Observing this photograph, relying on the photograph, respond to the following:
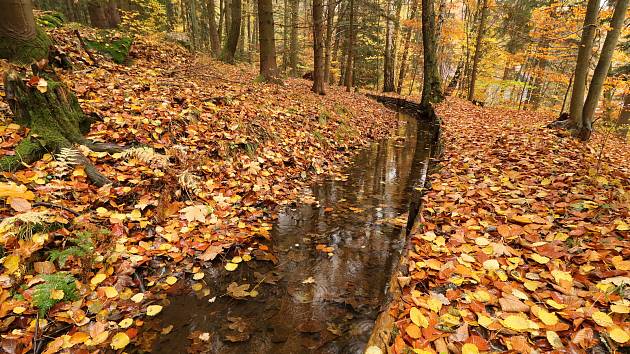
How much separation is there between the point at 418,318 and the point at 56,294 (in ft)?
9.41

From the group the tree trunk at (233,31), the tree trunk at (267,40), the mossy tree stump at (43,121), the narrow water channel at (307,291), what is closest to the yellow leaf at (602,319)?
the narrow water channel at (307,291)

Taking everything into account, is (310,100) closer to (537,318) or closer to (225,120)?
(225,120)

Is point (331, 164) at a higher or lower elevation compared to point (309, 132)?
lower

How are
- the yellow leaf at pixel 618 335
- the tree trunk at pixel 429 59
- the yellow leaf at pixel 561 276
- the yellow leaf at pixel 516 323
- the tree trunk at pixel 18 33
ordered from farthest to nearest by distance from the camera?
the tree trunk at pixel 429 59 < the tree trunk at pixel 18 33 < the yellow leaf at pixel 561 276 < the yellow leaf at pixel 516 323 < the yellow leaf at pixel 618 335

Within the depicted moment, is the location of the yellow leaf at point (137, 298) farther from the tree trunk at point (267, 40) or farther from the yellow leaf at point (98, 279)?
the tree trunk at point (267, 40)

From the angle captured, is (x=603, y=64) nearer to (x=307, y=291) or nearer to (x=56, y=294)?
(x=307, y=291)

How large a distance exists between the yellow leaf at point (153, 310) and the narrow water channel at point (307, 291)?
0.08m

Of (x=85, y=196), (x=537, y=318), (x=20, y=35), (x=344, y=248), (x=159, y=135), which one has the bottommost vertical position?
(x=344, y=248)

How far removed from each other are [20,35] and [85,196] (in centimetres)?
314

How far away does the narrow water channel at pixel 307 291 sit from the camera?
2.62 meters

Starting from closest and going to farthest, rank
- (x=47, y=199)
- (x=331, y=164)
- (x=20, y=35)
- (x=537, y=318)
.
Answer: (x=537, y=318) → (x=47, y=199) → (x=20, y=35) → (x=331, y=164)

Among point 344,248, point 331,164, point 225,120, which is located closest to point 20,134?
point 225,120

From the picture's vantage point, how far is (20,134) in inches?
148

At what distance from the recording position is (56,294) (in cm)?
257
